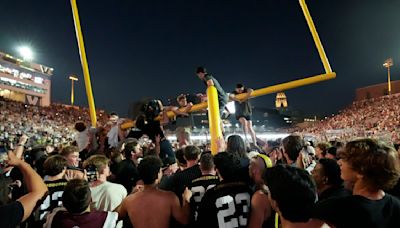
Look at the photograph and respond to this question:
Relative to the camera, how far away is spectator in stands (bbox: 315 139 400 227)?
1859 millimetres

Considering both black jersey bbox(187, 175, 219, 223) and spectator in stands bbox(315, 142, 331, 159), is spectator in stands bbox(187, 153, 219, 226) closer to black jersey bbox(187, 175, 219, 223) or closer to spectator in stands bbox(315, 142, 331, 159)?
black jersey bbox(187, 175, 219, 223)

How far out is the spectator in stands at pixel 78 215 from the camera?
8.26 feet

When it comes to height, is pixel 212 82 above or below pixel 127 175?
above

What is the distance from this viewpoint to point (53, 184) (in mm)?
3270

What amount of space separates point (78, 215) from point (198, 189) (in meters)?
1.12

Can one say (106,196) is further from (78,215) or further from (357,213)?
(357,213)

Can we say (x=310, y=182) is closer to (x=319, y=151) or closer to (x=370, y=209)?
(x=370, y=209)

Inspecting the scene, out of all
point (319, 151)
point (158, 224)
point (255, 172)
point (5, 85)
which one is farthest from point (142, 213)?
point (5, 85)

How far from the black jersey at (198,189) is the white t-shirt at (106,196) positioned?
811mm

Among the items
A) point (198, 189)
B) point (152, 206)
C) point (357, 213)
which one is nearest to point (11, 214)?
point (152, 206)

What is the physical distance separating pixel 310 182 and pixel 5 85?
61.1 m

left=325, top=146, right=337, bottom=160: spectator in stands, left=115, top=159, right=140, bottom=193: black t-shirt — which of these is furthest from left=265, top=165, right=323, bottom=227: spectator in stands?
left=325, top=146, right=337, bottom=160: spectator in stands

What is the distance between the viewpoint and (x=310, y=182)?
5.91 feet

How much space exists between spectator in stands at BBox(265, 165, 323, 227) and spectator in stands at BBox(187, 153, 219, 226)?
1.34 meters
